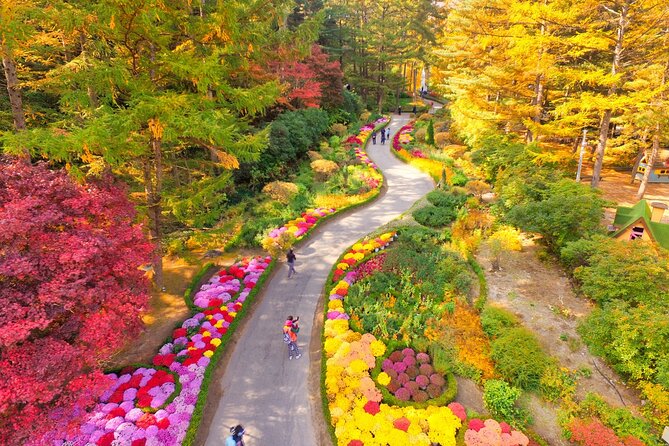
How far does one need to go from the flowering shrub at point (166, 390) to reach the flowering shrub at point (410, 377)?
5535mm

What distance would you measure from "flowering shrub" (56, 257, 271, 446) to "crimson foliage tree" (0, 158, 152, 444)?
2.00m

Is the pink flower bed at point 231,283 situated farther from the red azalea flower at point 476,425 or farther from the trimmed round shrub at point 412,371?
the red azalea flower at point 476,425

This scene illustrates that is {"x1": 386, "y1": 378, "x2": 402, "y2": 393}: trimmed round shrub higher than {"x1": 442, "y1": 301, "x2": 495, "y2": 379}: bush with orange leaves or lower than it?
lower

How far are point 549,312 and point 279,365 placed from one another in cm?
990

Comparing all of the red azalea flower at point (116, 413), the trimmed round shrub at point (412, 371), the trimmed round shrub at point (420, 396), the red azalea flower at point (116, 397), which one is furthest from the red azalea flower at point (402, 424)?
the red azalea flower at point (116, 397)

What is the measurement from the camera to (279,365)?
11.7 m

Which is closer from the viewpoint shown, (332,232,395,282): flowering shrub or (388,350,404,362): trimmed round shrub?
(388,350,404,362): trimmed round shrub

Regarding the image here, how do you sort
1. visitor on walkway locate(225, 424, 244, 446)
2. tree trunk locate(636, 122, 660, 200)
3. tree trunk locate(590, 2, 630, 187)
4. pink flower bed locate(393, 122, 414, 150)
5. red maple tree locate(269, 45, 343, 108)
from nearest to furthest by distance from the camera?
1. visitor on walkway locate(225, 424, 244, 446)
2. tree trunk locate(590, 2, 630, 187)
3. tree trunk locate(636, 122, 660, 200)
4. red maple tree locate(269, 45, 343, 108)
5. pink flower bed locate(393, 122, 414, 150)

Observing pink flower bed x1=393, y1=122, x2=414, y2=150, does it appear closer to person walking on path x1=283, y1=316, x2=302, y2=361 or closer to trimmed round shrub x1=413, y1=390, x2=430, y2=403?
person walking on path x1=283, y1=316, x2=302, y2=361

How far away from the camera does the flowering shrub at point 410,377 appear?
10.2 metres

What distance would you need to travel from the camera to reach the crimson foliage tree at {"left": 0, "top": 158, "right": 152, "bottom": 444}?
6.82 metres

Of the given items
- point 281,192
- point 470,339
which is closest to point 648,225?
point 470,339

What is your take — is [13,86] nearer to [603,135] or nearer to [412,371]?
[412,371]

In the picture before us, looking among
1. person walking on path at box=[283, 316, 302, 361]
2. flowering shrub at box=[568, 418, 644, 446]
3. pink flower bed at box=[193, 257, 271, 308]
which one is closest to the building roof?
flowering shrub at box=[568, 418, 644, 446]
